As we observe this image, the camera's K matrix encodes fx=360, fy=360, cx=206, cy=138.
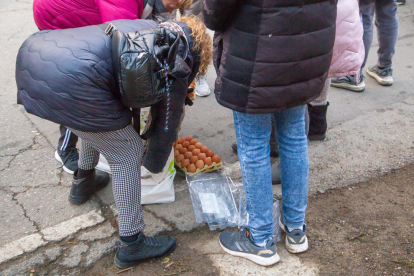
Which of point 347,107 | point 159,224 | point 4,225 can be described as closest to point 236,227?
point 159,224

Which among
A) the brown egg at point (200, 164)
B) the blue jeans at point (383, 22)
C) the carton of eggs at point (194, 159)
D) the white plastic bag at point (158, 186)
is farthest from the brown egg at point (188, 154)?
the blue jeans at point (383, 22)

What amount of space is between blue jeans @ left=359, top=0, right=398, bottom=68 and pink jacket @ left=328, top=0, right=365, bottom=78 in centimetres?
153

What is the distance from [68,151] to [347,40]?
7.47 ft

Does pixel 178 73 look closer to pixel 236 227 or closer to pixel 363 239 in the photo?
pixel 236 227

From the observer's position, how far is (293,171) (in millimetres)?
1950

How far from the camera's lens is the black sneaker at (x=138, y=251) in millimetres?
2004

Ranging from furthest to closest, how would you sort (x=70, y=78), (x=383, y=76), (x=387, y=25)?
1. (x=383, y=76)
2. (x=387, y=25)
3. (x=70, y=78)

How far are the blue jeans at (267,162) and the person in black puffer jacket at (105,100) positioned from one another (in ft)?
1.37

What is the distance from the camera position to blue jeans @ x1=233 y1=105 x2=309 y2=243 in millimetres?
1818

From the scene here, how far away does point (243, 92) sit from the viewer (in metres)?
1.64

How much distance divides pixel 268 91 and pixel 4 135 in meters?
2.68

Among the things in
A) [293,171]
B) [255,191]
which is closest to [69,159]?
[255,191]

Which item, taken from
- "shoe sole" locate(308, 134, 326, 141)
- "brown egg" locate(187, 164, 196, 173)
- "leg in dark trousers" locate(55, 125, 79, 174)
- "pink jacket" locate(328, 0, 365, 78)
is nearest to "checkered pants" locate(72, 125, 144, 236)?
"brown egg" locate(187, 164, 196, 173)

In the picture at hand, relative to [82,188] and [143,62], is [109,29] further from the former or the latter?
[82,188]
